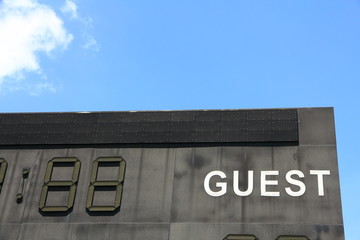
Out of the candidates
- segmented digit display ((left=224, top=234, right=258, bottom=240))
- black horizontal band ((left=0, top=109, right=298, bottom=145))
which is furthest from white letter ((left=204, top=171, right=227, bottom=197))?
segmented digit display ((left=224, top=234, right=258, bottom=240))

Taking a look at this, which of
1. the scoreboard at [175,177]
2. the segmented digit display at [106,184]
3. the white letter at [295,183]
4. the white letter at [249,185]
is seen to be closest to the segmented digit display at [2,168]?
the scoreboard at [175,177]

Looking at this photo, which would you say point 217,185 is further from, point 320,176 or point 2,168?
point 2,168

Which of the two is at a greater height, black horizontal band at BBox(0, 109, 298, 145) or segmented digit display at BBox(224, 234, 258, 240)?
black horizontal band at BBox(0, 109, 298, 145)

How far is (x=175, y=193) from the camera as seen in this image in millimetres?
14969

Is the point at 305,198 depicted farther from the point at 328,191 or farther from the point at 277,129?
the point at 277,129

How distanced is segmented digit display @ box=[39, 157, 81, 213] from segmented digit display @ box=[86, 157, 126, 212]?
474mm

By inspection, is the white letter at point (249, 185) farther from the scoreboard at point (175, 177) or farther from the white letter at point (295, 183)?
the white letter at point (295, 183)

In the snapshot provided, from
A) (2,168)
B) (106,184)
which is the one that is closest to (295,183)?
(106,184)

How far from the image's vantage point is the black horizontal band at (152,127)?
1562 centimetres

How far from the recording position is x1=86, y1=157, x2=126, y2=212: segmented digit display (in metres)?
15.0

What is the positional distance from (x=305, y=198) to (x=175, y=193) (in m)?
3.40

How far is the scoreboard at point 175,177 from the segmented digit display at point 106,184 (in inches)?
1.1

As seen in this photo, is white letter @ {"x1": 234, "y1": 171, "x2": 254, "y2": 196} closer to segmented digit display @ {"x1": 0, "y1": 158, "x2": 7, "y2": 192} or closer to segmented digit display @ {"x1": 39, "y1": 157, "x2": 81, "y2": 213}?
segmented digit display @ {"x1": 39, "y1": 157, "x2": 81, "y2": 213}

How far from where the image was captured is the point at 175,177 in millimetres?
15234
